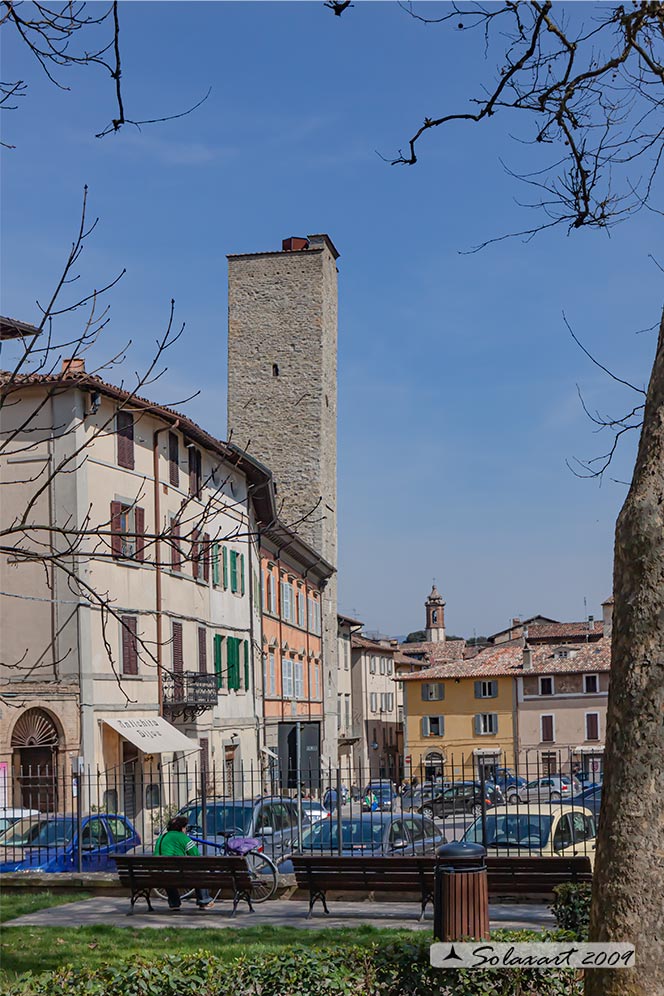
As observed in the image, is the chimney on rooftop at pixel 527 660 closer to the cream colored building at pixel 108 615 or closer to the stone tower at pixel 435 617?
the cream colored building at pixel 108 615

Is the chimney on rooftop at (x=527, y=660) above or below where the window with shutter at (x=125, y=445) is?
below

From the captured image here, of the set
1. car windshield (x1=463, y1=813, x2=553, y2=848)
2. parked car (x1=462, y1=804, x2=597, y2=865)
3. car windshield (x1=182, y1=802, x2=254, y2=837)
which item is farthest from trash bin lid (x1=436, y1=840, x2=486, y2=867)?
car windshield (x1=182, y1=802, x2=254, y2=837)

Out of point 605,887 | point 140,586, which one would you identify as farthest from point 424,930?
point 140,586

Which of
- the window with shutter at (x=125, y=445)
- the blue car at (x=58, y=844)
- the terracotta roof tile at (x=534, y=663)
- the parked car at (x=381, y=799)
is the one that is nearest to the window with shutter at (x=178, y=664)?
the window with shutter at (x=125, y=445)

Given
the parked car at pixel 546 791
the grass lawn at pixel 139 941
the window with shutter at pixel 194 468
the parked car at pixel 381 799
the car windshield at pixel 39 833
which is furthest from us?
the window with shutter at pixel 194 468

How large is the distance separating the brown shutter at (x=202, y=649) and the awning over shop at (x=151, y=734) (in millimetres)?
3661

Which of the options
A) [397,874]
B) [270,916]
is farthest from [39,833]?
[397,874]

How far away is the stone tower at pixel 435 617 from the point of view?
11706 cm

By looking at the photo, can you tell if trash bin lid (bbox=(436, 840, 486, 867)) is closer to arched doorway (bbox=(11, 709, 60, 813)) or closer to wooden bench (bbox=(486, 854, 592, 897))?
wooden bench (bbox=(486, 854, 592, 897))

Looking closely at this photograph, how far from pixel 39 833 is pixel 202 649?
52.1ft

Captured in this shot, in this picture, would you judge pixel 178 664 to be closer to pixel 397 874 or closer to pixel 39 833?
pixel 39 833

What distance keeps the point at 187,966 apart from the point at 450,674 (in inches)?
2253

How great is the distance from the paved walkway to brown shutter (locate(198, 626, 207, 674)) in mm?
18112

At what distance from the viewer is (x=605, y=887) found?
18.9ft
